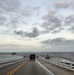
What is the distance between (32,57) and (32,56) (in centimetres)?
52

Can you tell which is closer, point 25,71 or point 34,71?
point 34,71

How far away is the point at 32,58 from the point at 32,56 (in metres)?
0.78

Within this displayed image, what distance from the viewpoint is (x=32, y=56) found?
9088 centimetres

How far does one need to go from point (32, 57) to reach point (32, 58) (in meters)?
0.44

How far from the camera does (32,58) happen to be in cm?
9094

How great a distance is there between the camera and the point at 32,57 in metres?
91.2
